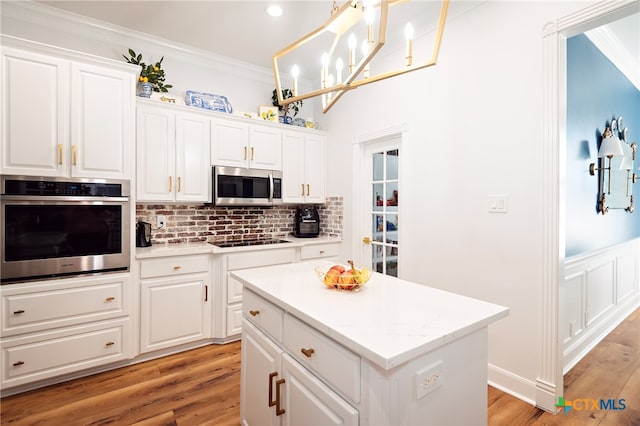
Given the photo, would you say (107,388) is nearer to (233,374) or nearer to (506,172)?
(233,374)

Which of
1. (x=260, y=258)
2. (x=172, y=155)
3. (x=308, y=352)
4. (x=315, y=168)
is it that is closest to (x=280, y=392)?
(x=308, y=352)

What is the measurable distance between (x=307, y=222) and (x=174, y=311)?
1.74 meters

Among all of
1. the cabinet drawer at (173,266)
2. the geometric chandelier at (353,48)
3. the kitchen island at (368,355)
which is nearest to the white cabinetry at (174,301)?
the cabinet drawer at (173,266)

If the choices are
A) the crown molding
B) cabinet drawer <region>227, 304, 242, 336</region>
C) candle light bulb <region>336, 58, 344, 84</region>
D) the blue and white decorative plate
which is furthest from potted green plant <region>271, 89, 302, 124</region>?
candle light bulb <region>336, 58, 344, 84</region>

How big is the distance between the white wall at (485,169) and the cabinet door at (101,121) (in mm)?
2334

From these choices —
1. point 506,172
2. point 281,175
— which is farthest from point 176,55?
point 506,172

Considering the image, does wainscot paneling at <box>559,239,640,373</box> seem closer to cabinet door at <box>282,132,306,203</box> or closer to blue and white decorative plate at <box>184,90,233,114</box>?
cabinet door at <box>282,132,306,203</box>

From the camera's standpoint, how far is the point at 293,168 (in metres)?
3.70

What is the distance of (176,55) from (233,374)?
3107 mm

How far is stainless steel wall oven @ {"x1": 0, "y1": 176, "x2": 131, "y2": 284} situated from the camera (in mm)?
2102

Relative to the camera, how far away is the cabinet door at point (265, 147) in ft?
11.1

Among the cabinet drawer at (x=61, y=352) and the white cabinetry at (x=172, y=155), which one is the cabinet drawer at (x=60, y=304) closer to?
the cabinet drawer at (x=61, y=352)

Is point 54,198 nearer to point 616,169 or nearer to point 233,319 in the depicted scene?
point 233,319

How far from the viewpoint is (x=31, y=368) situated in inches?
85.5
